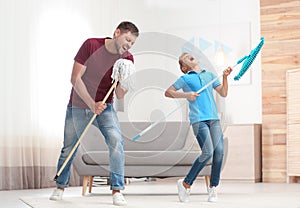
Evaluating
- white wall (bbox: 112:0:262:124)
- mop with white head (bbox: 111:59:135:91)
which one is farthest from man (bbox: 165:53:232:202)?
white wall (bbox: 112:0:262:124)

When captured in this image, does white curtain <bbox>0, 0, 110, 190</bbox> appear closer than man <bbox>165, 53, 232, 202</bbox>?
No

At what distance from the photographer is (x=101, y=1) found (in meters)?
6.42

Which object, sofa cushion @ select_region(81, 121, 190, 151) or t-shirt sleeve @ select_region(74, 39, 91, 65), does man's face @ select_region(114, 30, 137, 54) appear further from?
sofa cushion @ select_region(81, 121, 190, 151)

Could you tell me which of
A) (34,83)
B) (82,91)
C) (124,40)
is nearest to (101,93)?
(82,91)

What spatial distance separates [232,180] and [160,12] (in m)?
2.38

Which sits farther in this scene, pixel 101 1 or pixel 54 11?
pixel 101 1

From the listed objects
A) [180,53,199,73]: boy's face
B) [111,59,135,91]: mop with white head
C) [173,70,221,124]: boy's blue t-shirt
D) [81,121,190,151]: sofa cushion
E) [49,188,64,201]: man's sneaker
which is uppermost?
[180,53,199,73]: boy's face

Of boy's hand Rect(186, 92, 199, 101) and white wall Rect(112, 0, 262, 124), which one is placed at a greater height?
white wall Rect(112, 0, 262, 124)

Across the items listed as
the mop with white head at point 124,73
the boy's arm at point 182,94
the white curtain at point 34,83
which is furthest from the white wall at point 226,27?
the mop with white head at point 124,73

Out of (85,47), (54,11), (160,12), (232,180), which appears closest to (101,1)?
(54,11)

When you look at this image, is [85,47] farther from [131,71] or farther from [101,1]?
[101,1]

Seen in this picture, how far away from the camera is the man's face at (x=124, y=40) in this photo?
10.6ft

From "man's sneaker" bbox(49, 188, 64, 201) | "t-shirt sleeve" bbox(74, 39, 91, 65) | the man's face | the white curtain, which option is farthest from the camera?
the white curtain

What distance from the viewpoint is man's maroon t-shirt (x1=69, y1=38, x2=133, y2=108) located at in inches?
133
